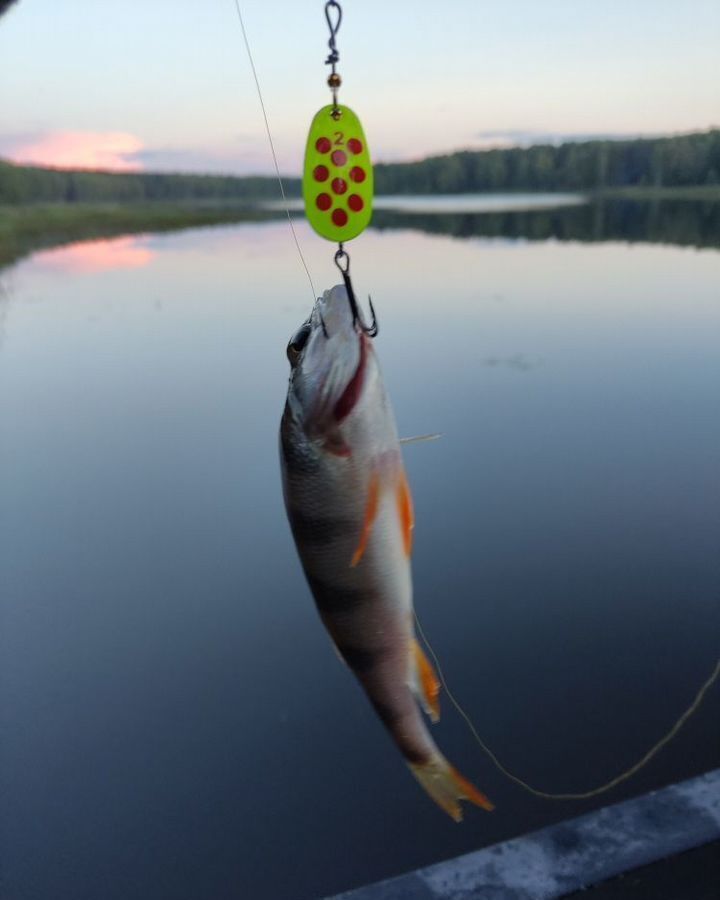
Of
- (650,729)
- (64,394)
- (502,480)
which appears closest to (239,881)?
(650,729)

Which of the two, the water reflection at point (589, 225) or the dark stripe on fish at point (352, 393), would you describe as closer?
the dark stripe on fish at point (352, 393)

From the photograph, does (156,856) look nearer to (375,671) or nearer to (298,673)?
(298,673)

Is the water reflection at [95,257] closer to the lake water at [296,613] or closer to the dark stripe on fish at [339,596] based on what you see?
the lake water at [296,613]

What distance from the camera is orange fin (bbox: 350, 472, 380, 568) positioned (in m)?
0.99

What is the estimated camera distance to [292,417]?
3.24 feet

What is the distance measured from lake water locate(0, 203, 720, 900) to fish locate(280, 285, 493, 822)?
2.51 metres

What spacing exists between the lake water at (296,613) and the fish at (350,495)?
2511 mm

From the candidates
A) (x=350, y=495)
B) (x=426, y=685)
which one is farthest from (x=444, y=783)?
(x=350, y=495)

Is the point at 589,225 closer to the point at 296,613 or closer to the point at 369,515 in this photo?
the point at 296,613

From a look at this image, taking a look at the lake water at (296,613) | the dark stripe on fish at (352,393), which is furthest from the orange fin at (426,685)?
the lake water at (296,613)

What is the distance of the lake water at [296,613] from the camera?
3.33 m

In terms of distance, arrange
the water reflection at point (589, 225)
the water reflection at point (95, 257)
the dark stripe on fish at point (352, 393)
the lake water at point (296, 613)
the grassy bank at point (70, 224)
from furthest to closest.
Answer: the grassy bank at point (70, 224) < the water reflection at point (589, 225) < the water reflection at point (95, 257) < the lake water at point (296, 613) < the dark stripe on fish at point (352, 393)

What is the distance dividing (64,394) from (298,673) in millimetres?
6966

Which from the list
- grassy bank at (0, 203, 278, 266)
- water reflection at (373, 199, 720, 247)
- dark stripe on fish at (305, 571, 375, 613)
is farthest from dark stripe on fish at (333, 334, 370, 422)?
grassy bank at (0, 203, 278, 266)
